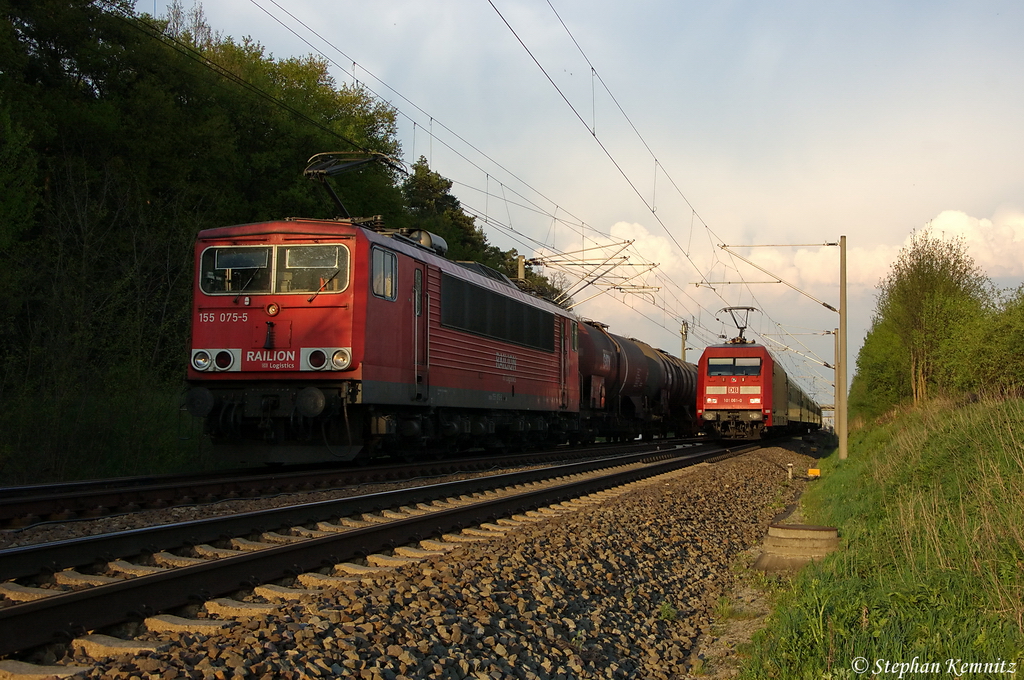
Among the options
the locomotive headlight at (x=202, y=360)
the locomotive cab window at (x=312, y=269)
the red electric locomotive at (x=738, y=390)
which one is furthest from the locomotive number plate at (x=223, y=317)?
the red electric locomotive at (x=738, y=390)

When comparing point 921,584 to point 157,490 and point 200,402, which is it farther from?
point 200,402

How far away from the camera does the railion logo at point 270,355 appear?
478 inches

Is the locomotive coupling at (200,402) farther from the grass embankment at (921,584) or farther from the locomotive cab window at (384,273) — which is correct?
the grass embankment at (921,584)

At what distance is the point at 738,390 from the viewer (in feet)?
92.0

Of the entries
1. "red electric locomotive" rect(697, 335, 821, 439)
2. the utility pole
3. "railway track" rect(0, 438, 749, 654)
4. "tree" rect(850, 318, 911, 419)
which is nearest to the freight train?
"railway track" rect(0, 438, 749, 654)

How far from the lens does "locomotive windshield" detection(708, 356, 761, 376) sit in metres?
28.1

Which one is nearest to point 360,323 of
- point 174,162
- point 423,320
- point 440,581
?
point 423,320

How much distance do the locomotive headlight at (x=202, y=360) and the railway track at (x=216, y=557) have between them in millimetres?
4280

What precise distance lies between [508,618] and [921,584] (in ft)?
10.5

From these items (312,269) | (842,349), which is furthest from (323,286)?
(842,349)

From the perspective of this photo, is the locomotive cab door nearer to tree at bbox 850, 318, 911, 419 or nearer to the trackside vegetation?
the trackside vegetation

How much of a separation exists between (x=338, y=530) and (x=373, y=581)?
2.31 meters

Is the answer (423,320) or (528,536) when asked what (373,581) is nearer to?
(528,536)

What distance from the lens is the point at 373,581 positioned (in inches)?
227
